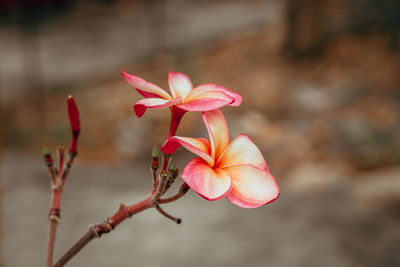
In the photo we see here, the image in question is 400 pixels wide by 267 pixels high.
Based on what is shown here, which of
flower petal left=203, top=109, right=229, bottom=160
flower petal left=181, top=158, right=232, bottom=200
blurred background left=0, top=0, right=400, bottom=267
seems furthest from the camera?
blurred background left=0, top=0, right=400, bottom=267

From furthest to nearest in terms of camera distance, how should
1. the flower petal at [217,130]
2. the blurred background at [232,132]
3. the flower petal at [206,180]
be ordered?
the blurred background at [232,132] < the flower petal at [217,130] < the flower petal at [206,180]

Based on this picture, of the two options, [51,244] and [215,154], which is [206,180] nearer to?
[215,154]

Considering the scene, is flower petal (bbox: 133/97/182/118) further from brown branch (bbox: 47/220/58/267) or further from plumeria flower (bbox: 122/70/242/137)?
brown branch (bbox: 47/220/58/267)

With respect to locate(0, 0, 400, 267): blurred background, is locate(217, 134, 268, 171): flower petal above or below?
below

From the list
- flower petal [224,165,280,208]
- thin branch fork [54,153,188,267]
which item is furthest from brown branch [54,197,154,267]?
flower petal [224,165,280,208]

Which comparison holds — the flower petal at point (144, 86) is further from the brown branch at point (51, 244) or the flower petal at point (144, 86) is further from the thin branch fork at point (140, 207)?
the brown branch at point (51, 244)

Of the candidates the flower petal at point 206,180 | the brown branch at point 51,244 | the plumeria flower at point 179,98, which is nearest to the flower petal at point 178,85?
the plumeria flower at point 179,98
